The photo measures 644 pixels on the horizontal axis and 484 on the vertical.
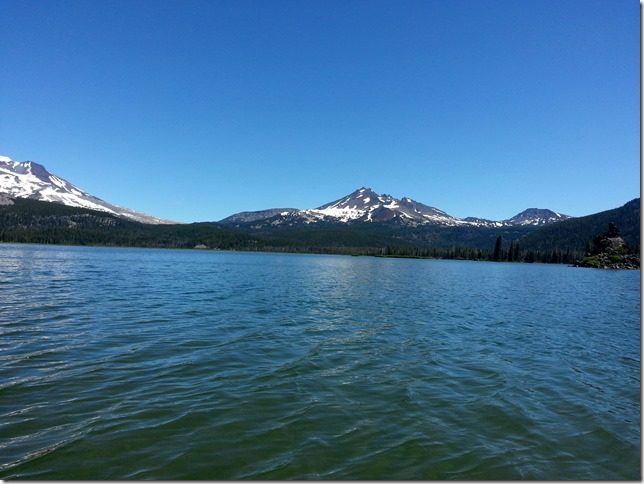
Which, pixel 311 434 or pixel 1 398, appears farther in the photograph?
pixel 1 398

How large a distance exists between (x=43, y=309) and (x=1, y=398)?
17374 mm

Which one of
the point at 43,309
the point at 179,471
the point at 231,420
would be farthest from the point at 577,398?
the point at 43,309

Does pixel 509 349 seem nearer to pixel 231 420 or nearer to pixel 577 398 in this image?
pixel 577 398

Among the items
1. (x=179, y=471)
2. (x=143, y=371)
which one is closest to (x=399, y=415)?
(x=179, y=471)

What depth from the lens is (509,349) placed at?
66.0 ft

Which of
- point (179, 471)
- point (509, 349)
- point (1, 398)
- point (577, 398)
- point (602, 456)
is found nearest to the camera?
point (179, 471)

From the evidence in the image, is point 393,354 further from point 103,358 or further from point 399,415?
point 103,358

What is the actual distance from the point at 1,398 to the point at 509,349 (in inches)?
857

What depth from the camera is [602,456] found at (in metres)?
9.18

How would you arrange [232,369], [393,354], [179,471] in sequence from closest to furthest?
[179,471] < [232,369] < [393,354]

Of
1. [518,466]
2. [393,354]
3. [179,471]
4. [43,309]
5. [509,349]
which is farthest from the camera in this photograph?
[43,309]

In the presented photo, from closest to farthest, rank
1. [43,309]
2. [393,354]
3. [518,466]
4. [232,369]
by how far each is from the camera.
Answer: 1. [518,466]
2. [232,369]
3. [393,354]
4. [43,309]

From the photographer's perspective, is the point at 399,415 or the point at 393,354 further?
the point at 393,354

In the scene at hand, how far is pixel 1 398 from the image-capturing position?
35.4 ft
